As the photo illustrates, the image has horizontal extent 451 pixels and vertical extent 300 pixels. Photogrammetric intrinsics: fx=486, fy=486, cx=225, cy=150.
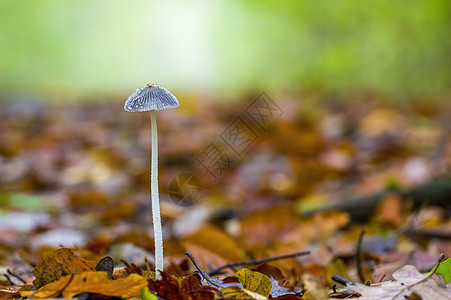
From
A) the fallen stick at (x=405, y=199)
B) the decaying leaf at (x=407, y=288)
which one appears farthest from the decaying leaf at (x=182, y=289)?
the fallen stick at (x=405, y=199)

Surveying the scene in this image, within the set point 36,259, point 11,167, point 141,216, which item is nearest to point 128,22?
point 11,167

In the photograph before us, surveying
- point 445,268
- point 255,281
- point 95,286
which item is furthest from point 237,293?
point 445,268

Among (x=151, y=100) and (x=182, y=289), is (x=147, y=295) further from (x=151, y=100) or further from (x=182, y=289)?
(x=151, y=100)

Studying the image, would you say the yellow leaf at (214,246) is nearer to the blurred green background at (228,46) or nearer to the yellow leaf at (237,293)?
the yellow leaf at (237,293)

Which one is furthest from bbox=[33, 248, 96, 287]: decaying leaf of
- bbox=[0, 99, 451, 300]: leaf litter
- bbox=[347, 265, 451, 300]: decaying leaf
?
bbox=[347, 265, 451, 300]: decaying leaf

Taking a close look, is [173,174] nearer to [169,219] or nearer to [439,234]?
[169,219]
